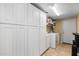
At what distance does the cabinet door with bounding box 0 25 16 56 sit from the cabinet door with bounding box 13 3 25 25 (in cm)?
23

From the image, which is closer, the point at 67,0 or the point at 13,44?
the point at 67,0

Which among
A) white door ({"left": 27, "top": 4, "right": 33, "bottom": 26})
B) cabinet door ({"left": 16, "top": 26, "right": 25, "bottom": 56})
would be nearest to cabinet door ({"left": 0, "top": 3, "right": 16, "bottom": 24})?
cabinet door ({"left": 16, "top": 26, "right": 25, "bottom": 56})

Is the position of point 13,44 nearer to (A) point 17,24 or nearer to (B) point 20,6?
(A) point 17,24

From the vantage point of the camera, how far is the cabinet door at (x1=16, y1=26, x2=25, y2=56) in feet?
6.50

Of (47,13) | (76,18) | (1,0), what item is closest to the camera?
(1,0)

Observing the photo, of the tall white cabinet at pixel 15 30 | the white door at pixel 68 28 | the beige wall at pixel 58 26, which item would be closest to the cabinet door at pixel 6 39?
the tall white cabinet at pixel 15 30

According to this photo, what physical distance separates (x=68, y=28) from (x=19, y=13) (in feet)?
6.55

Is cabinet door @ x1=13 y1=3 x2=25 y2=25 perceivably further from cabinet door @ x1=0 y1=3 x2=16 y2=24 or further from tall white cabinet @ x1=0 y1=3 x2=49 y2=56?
cabinet door @ x1=0 y1=3 x2=16 y2=24

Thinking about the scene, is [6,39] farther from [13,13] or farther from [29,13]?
[29,13]

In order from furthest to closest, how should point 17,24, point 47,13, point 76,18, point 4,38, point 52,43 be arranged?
point 52,43, point 47,13, point 76,18, point 17,24, point 4,38

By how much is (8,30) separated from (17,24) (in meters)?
0.32

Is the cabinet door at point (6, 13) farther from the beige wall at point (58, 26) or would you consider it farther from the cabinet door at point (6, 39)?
the beige wall at point (58, 26)

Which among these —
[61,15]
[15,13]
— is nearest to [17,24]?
[15,13]

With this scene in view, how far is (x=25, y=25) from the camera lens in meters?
2.33
